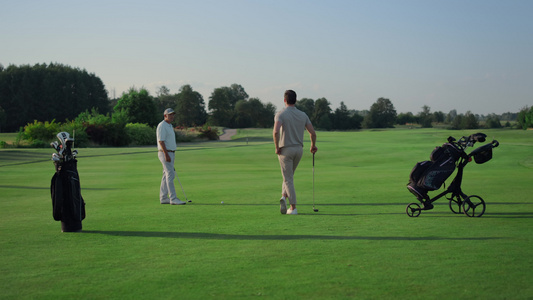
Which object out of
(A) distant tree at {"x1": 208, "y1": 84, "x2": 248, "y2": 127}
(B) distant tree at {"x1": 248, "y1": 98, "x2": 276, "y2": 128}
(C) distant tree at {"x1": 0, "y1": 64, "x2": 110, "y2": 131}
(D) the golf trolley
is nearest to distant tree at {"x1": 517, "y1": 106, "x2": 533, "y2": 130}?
(D) the golf trolley

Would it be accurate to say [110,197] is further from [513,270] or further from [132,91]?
[132,91]

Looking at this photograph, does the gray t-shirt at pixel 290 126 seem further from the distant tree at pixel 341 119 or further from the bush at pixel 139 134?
the distant tree at pixel 341 119

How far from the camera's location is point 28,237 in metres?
7.41

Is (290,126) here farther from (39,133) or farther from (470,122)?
(470,122)

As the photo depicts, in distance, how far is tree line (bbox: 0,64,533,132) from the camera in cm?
6757

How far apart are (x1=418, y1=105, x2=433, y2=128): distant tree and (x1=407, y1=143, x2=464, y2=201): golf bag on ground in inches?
3478

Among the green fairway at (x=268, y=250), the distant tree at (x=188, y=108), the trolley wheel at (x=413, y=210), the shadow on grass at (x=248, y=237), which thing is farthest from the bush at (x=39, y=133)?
the distant tree at (x=188, y=108)

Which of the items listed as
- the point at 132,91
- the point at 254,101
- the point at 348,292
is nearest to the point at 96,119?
the point at 132,91

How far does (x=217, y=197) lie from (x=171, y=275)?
23.7 ft

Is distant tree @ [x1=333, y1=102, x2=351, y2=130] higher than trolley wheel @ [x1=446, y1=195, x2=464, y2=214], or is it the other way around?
distant tree @ [x1=333, y1=102, x2=351, y2=130]

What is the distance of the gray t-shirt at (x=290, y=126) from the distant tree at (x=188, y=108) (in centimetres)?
9966

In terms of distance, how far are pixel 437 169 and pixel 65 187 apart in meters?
6.48

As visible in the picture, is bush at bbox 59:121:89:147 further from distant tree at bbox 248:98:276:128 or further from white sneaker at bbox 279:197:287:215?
distant tree at bbox 248:98:276:128

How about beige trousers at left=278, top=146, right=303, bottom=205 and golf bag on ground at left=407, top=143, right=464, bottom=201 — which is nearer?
golf bag on ground at left=407, top=143, right=464, bottom=201
